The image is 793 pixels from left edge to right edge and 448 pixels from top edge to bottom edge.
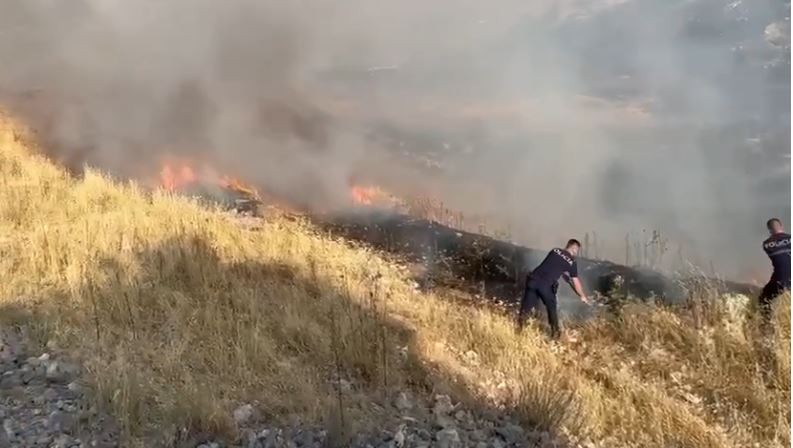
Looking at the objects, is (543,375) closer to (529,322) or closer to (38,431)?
(529,322)

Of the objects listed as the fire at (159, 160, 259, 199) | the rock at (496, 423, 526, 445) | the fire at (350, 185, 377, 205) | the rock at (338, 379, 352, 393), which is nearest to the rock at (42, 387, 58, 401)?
the rock at (338, 379, 352, 393)

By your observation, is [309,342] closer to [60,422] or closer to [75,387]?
[75,387]

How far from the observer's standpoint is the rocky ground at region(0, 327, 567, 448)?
2350 millimetres

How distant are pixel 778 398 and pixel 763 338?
913 mm

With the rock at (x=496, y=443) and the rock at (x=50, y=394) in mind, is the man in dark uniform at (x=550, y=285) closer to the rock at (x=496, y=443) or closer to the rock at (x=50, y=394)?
the rock at (x=496, y=443)

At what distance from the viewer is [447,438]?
2.47m

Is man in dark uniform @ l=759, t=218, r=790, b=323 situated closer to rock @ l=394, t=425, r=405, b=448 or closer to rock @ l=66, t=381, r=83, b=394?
rock @ l=394, t=425, r=405, b=448

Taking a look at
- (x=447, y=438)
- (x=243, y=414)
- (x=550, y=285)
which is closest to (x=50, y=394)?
(x=243, y=414)

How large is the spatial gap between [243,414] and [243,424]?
0.05 m

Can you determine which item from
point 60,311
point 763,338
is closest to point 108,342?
point 60,311

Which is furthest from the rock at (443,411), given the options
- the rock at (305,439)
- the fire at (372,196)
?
the fire at (372,196)

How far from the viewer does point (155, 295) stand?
152 inches

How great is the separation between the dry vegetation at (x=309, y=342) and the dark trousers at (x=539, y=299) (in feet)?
0.88

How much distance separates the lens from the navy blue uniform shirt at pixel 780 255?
5.29 m
